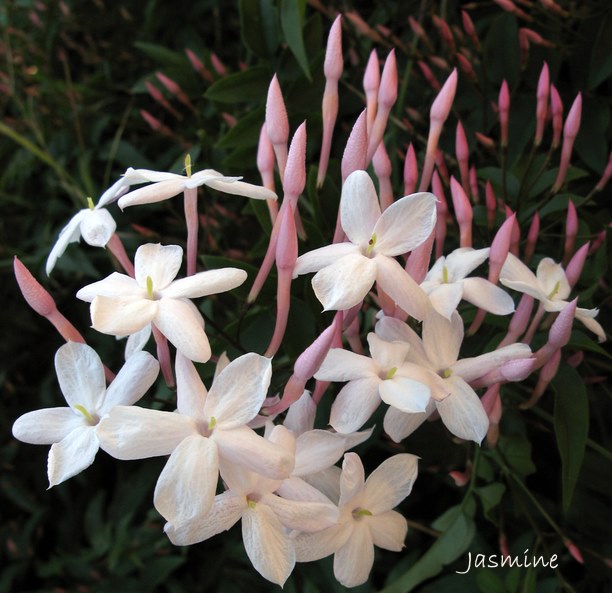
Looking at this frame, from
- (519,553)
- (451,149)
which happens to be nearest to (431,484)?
(519,553)

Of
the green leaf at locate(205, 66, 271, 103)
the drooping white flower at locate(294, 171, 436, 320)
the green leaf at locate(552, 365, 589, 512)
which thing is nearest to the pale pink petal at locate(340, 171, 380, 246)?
the drooping white flower at locate(294, 171, 436, 320)

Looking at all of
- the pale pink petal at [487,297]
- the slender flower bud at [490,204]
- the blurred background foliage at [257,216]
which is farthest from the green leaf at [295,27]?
the pale pink petal at [487,297]

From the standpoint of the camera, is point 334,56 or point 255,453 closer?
point 255,453

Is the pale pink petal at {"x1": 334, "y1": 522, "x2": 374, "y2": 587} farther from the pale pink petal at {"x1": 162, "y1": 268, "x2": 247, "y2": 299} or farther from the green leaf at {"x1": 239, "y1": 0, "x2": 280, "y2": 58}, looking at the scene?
the green leaf at {"x1": 239, "y1": 0, "x2": 280, "y2": 58}

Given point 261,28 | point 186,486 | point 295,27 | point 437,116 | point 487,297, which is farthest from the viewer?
point 261,28

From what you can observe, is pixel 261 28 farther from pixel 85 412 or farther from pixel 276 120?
pixel 85 412

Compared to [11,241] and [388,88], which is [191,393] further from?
[11,241]

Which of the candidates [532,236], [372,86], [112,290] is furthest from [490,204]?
[112,290]
